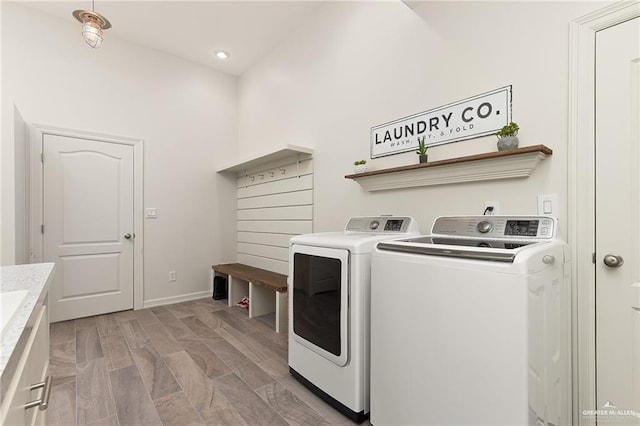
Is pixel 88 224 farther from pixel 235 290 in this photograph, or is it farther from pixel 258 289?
pixel 258 289

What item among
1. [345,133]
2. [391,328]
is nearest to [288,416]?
[391,328]

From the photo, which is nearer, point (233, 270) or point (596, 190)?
point (596, 190)

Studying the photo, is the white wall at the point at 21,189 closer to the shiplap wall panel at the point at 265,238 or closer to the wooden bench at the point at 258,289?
the wooden bench at the point at 258,289

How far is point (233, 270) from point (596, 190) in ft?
11.1

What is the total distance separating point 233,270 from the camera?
376 centimetres

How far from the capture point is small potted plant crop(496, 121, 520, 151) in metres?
1.65

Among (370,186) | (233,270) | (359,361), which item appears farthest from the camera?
(233,270)

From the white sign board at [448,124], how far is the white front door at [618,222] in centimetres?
43

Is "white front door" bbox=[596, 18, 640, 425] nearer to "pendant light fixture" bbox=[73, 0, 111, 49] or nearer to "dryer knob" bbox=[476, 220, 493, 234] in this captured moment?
"dryer knob" bbox=[476, 220, 493, 234]

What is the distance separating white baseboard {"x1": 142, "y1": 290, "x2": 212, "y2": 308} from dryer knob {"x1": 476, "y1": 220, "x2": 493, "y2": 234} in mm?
3614

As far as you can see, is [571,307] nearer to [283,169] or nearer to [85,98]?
[283,169]

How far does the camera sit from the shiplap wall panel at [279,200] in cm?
321

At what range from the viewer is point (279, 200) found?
3.59 metres

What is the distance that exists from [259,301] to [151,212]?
173 centimetres
